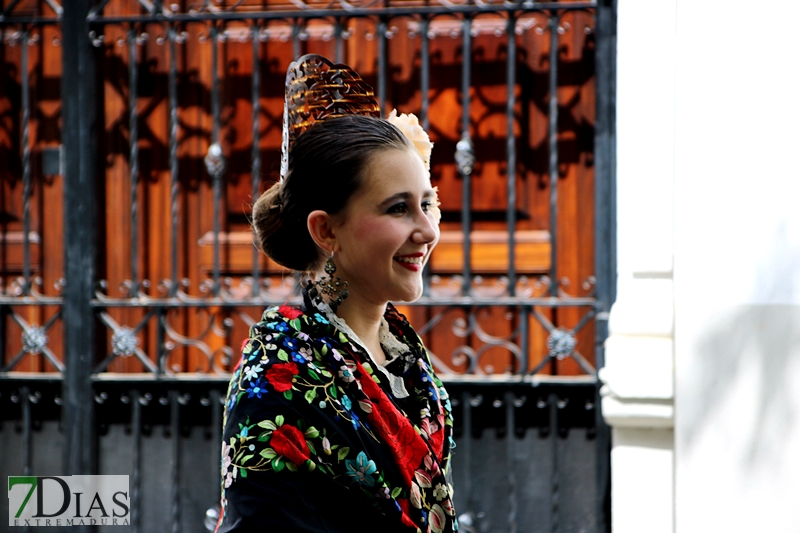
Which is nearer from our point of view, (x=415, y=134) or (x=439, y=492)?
(x=439, y=492)

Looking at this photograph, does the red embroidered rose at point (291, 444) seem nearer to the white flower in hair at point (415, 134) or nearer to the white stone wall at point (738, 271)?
the white flower in hair at point (415, 134)

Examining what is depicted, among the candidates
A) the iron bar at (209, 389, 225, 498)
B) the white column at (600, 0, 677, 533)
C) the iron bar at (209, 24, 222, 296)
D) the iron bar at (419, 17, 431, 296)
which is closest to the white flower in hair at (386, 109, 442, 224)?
the white column at (600, 0, 677, 533)

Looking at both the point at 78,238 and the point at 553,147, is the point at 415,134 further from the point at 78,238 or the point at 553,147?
the point at 78,238

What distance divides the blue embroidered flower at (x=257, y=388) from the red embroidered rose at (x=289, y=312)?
12 cm

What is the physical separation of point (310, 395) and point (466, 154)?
91.9 inches

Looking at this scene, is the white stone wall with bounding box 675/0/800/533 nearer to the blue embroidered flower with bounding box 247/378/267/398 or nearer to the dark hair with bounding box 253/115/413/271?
the dark hair with bounding box 253/115/413/271

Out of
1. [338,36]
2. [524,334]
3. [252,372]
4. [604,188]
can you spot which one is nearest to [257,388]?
[252,372]

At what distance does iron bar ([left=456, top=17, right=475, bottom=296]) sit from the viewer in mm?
3340

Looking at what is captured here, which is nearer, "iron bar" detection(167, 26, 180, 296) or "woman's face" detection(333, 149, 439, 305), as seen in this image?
"woman's face" detection(333, 149, 439, 305)

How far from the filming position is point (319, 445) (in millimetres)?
1105

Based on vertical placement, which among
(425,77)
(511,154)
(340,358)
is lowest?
(340,358)

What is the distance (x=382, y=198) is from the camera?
1.22 meters

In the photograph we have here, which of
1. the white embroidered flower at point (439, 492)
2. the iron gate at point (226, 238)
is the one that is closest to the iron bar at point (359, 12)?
the iron gate at point (226, 238)

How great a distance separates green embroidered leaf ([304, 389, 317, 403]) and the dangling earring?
0.18 m
